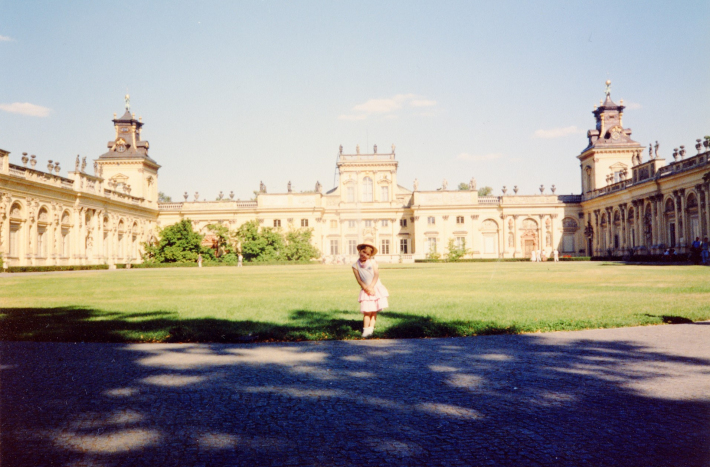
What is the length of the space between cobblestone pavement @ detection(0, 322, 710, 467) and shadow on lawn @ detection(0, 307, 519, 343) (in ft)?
2.87

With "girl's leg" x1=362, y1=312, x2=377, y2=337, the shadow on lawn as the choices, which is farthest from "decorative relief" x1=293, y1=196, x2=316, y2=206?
"girl's leg" x1=362, y1=312, x2=377, y2=337

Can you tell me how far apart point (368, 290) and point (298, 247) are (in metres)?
57.4

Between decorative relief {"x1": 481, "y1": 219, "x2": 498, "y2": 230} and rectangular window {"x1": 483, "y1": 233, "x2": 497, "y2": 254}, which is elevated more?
decorative relief {"x1": 481, "y1": 219, "x2": 498, "y2": 230}

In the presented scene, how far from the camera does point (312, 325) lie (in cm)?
928

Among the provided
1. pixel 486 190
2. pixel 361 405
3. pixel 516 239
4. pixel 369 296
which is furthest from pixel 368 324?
pixel 486 190

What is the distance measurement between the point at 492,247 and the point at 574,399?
232 feet

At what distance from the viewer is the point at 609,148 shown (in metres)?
68.7

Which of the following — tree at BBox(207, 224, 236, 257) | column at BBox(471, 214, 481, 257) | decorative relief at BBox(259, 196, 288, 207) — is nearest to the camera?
tree at BBox(207, 224, 236, 257)

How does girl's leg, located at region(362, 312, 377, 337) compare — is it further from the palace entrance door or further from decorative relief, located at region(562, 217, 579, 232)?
decorative relief, located at region(562, 217, 579, 232)

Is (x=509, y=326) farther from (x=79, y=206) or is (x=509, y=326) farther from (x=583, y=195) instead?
(x=583, y=195)

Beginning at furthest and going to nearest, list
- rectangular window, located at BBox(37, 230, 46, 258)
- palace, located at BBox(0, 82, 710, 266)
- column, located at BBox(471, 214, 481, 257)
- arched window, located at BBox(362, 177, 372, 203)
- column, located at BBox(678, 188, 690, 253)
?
arched window, located at BBox(362, 177, 372, 203)
column, located at BBox(471, 214, 481, 257)
palace, located at BBox(0, 82, 710, 266)
column, located at BBox(678, 188, 690, 253)
rectangular window, located at BBox(37, 230, 46, 258)

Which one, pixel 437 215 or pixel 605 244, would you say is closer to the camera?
pixel 605 244

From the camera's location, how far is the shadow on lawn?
8.40 meters

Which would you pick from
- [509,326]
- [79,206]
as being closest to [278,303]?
[509,326]
